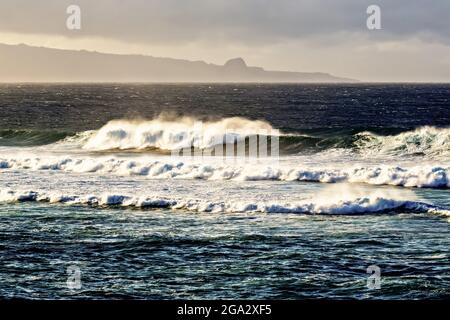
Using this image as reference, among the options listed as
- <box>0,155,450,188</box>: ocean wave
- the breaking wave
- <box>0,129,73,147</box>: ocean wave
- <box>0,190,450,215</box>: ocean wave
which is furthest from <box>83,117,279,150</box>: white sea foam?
<box>0,190,450,215</box>: ocean wave

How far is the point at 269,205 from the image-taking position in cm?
2705

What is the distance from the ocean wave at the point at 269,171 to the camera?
34.5m

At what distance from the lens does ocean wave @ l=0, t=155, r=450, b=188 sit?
3453 centimetres

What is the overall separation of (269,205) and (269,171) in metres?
9.12

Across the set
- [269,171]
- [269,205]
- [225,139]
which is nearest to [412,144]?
[225,139]

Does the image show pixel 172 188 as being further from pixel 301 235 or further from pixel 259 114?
pixel 259 114

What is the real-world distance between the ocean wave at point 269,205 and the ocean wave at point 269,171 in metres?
7.09

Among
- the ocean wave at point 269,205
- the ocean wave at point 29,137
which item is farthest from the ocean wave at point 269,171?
the ocean wave at point 29,137

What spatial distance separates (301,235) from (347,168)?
16.0 metres

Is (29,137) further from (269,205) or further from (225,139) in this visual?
(269,205)

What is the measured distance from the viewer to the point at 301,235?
2231 centimetres

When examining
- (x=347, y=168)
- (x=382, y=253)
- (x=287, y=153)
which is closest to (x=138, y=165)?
(x=347, y=168)

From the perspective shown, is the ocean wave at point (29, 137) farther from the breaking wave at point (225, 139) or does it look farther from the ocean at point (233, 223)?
the ocean at point (233, 223)

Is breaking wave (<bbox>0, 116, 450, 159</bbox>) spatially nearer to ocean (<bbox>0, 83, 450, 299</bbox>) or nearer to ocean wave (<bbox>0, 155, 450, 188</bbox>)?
ocean (<bbox>0, 83, 450, 299</bbox>)
